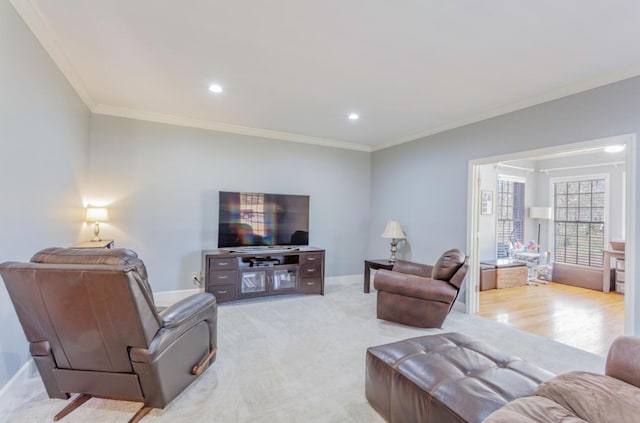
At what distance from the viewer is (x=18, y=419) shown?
180cm

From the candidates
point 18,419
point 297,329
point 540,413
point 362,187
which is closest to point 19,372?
point 18,419

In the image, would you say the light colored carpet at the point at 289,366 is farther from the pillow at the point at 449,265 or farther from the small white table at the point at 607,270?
the small white table at the point at 607,270

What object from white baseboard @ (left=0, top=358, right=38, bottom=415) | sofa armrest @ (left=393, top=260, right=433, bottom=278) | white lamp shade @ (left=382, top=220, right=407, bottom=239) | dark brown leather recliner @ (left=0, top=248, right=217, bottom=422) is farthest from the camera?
white lamp shade @ (left=382, top=220, right=407, bottom=239)

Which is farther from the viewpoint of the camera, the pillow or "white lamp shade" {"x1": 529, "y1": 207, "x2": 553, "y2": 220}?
"white lamp shade" {"x1": 529, "y1": 207, "x2": 553, "y2": 220}

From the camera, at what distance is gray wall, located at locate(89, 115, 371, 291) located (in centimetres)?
400

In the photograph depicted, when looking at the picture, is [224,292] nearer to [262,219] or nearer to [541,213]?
[262,219]

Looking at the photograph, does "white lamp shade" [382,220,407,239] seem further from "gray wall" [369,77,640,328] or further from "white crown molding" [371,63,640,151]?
"white crown molding" [371,63,640,151]

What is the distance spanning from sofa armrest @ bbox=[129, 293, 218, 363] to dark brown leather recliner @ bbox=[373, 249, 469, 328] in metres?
1.96

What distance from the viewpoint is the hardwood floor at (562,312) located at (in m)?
3.23

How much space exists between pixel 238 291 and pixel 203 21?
322 centimetres

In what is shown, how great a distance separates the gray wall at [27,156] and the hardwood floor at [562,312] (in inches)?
187

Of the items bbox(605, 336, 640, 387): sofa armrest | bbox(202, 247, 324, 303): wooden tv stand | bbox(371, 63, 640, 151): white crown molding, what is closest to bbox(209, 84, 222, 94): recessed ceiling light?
bbox(202, 247, 324, 303): wooden tv stand

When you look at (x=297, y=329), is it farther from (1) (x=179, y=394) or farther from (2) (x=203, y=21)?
(2) (x=203, y=21)

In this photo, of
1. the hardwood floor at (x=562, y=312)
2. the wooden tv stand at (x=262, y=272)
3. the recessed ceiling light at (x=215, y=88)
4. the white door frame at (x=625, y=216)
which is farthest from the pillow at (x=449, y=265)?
the recessed ceiling light at (x=215, y=88)
